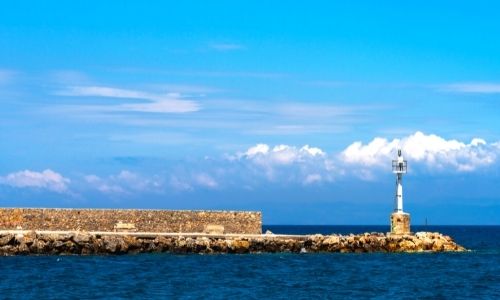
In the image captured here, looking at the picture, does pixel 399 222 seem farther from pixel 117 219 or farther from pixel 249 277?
pixel 249 277

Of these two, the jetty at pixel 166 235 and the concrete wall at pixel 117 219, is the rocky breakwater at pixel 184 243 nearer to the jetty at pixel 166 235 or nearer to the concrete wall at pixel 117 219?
the jetty at pixel 166 235

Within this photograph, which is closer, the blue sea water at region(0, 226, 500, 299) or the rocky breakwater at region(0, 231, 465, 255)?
the blue sea water at region(0, 226, 500, 299)

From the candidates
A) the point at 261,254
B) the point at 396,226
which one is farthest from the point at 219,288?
the point at 396,226

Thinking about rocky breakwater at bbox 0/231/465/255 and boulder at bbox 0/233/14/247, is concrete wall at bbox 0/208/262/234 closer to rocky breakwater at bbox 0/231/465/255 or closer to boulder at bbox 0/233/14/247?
rocky breakwater at bbox 0/231/465/255

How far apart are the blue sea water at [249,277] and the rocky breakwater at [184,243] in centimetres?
64

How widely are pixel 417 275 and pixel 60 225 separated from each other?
13.4 meters

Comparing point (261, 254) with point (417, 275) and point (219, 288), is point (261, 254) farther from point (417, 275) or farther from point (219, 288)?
point (219, 288)

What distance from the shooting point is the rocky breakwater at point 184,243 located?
34281mm

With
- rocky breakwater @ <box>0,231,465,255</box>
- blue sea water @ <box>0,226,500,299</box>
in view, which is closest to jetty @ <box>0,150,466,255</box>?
Result: rocky breakwater @ <box>0,231,465,255</box>

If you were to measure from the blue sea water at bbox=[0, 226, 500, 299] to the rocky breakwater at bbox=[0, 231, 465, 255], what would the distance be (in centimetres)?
64

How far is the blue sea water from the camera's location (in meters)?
25.4

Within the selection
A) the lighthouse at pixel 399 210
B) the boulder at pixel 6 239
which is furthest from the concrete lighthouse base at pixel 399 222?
the boulder at pixel 6 239

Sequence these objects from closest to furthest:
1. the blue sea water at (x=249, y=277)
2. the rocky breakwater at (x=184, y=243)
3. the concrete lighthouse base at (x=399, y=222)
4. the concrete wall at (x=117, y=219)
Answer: the blue sea water at (x=249, y=277), the rocky breakwater at (x=184, y=243), the concrete wall at (x=117, y=219), the concrete lighthouse base at (x=399, y=222)

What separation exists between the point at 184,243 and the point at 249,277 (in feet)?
22.8
